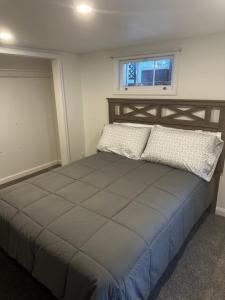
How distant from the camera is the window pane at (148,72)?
264cm

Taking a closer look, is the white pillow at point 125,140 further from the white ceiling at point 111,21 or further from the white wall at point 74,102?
the white ceiling at point 111,21

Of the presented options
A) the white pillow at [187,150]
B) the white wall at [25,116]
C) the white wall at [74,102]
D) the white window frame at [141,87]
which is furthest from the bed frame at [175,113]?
the white wall at [25,116]

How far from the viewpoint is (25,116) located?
3.57 metres

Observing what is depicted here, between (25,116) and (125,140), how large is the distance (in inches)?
77.6

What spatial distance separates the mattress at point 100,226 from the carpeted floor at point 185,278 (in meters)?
0.30

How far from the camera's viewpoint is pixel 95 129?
11.5 feet

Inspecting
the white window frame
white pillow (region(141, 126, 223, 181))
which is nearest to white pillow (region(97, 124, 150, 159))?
white pillow (region(141, 126, 223, 181))

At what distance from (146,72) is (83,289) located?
2566 mm

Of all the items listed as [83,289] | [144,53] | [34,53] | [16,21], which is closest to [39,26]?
[16,21]

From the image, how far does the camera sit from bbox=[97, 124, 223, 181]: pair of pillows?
2.04 m

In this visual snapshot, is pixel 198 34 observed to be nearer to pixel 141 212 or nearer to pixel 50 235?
pixel 141 212

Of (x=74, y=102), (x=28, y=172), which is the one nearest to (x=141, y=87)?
(x=74, y=102)

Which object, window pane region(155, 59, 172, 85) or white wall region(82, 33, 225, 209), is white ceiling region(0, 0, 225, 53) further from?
window pane region(155, 59, 172, 85)

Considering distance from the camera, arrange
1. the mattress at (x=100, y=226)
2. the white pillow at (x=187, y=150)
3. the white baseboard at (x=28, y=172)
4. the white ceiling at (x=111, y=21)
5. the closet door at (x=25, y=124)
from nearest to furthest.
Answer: the mattress at (x=100, y=226), the white ceiling at (x=111, y=21), the white pillow at (x=187, y=150), the closet door at (x=25, y=124), the white baseboard at (x=28, y=172)
